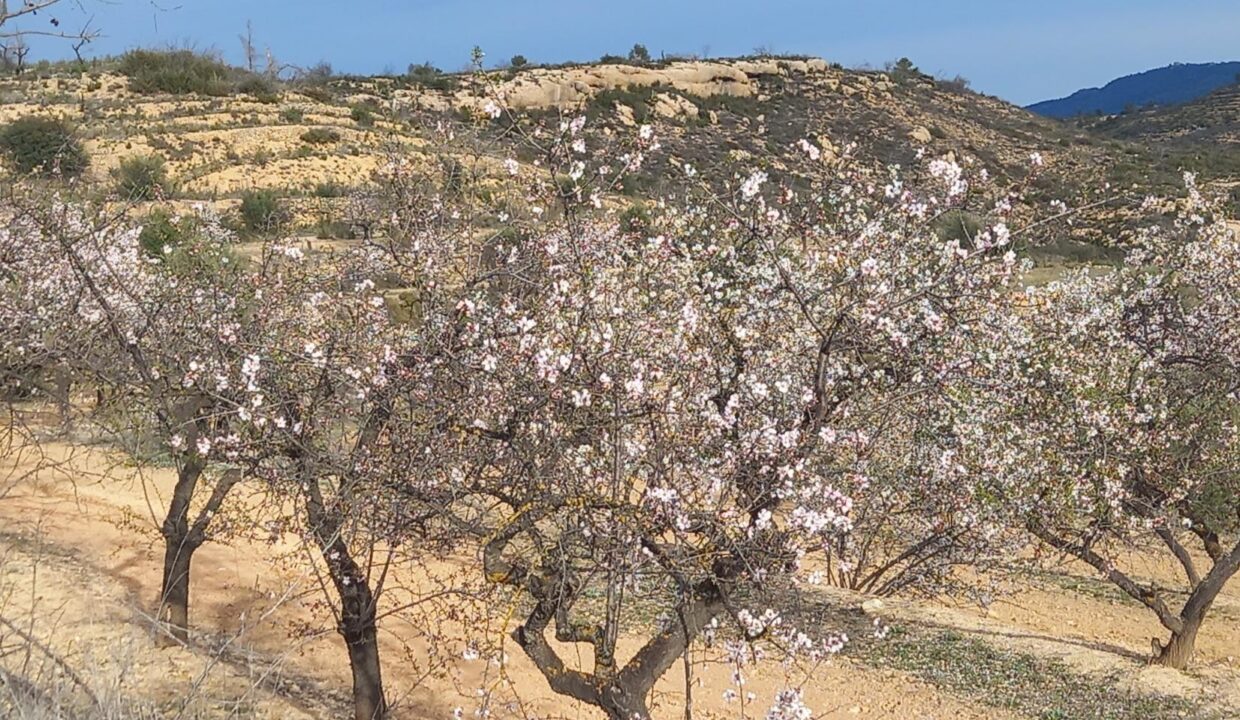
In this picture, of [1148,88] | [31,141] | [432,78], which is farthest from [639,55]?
[1148,88]

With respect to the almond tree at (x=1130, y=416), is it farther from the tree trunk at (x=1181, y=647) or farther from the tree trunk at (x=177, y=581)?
the tree trunk at (x=177, y=581)

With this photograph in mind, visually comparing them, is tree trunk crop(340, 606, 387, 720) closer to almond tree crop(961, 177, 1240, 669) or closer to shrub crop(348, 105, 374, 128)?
almond tree crop(961, 177, 1240, 669)

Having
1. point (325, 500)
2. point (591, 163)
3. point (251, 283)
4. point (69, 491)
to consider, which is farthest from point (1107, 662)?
point (69, 491)

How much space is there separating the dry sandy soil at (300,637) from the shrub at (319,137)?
23.5 metres

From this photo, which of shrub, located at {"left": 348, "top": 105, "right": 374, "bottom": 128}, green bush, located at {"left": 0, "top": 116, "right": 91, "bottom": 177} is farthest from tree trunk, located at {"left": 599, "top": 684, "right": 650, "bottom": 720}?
shrub, located at {"left": 348, "top": 105, "right": 374, "bottom": 128}

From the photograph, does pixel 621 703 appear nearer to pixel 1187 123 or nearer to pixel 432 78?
pixel 432 78

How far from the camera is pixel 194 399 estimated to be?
6.29m

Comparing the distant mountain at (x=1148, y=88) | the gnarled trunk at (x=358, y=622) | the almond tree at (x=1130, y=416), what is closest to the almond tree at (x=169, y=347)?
the gnarled trunk at (x=358, y=622)

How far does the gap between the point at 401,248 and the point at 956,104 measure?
64145 millimetres

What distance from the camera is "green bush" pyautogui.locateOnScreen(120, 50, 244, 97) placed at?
4019cm

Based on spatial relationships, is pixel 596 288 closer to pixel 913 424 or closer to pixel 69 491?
pixel 913 424

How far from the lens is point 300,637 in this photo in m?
6.73

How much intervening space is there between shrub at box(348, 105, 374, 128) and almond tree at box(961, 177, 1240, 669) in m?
31.7

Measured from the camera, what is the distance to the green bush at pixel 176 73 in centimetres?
4019
